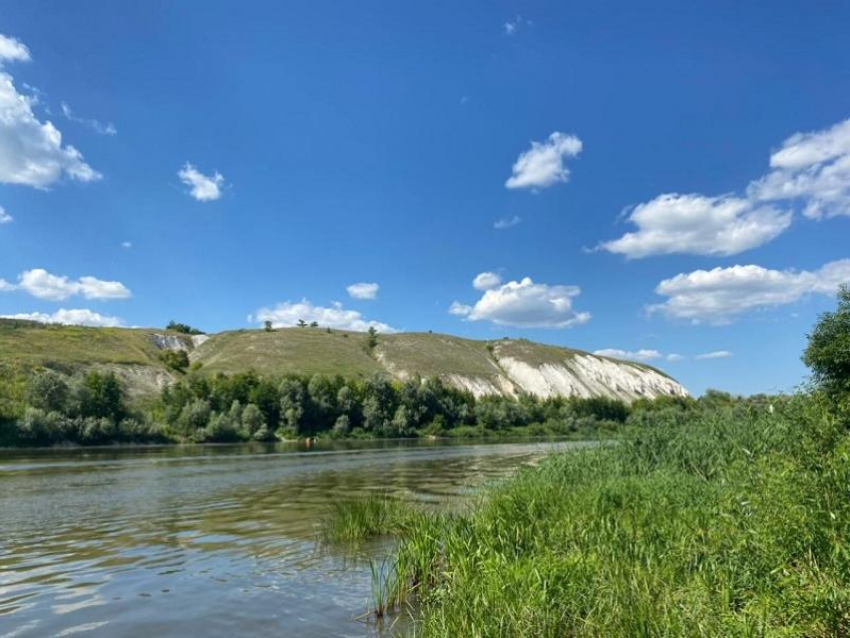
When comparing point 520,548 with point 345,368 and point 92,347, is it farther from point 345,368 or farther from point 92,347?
point 345,368

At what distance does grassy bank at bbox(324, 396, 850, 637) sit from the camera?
759 cm

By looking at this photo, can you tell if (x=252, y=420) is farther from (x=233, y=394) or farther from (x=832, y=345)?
(x=832, y=345)

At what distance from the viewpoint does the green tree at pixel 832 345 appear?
1750 inches

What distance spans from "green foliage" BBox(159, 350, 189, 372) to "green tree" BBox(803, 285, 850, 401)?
129743 millimetres

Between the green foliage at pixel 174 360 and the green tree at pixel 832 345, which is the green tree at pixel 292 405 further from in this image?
the green tree at pixel 832 345

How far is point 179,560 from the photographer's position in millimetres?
16969

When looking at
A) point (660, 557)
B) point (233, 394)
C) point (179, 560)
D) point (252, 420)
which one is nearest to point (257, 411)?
point (252, 420)

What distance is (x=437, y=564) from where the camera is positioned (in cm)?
1368

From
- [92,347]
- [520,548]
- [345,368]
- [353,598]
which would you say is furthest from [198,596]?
[345,368]

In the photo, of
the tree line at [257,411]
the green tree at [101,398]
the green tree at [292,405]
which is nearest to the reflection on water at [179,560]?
the tree line at [257,411]

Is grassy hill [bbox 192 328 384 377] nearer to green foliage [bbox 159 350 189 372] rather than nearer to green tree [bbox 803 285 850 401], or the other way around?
green foliage [bbox 159 350 189 372]

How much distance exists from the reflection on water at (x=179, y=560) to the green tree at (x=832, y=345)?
2883 centimetres

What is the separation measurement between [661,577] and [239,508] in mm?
21752

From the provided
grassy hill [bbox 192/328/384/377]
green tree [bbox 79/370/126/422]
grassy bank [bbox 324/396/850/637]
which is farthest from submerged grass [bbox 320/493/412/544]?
grassy hill [bbox 192/328/384/377]
